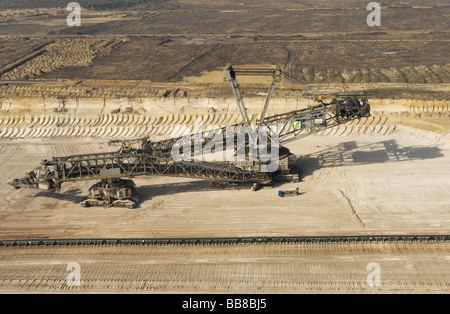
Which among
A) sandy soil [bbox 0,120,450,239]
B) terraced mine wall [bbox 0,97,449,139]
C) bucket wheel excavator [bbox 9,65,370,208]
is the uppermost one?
terraced mine wall [bbox 0,97,449,139]

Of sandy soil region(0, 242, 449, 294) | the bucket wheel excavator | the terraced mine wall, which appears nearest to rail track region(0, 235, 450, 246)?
sandy soil region(0, 242, 449, 294)

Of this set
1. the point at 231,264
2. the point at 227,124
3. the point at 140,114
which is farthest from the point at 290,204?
the point at 140,114

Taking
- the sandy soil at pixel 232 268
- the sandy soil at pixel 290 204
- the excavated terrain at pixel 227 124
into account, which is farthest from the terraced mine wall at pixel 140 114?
the sandy soil at pixel 232 268

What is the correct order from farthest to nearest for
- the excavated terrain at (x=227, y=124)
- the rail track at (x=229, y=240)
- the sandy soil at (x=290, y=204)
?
1. the sandy soil at (x=290, y=204)
2. the rail track at (x=229, y=240)
3. the excavated terrain at (x=227, y=124)

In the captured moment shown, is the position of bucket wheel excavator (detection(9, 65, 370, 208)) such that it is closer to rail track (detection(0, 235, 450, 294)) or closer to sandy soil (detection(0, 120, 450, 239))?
sandy soil (detection(0, 120, 450, 239))

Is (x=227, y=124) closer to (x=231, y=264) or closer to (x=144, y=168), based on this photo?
(x=144, y=168)

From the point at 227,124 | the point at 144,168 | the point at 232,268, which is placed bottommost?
the point at 232,268

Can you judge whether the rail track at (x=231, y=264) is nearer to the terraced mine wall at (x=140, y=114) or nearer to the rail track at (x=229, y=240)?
the rail track at (x=229, y=240)

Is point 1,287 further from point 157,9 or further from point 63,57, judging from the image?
point 157,9
